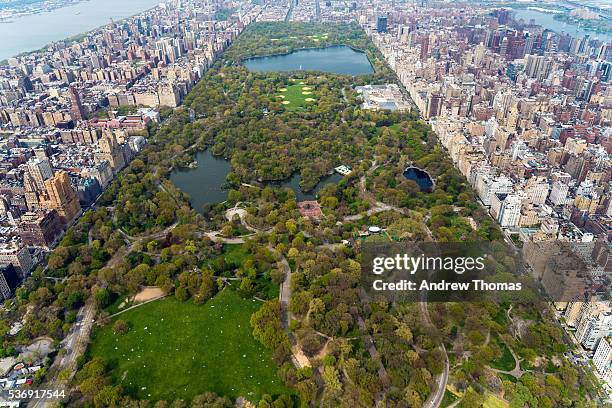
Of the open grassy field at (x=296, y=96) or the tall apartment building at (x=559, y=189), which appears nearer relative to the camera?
the tall apartment building at (x=559, y=189)

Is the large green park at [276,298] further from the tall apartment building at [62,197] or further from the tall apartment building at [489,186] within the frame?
the tall apartment building at [62,197]

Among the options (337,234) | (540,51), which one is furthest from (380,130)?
(540,51)

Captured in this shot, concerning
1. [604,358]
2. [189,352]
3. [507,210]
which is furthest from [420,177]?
[189,352]

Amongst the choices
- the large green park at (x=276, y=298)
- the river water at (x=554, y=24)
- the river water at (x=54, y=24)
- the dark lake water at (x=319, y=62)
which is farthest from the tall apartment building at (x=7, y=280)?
the river water at (x=554, y=24)

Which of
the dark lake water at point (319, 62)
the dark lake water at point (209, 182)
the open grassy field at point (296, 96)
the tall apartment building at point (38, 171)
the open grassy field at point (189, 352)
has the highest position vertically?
the tall apartment building at point (38, 171)

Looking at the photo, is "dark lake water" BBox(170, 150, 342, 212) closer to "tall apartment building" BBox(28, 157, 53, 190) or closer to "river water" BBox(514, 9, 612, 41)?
"tall apartment building" BBox(28, 157, 53, 190)

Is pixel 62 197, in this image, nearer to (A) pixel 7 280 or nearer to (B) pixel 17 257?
(B) pixel 17 257
